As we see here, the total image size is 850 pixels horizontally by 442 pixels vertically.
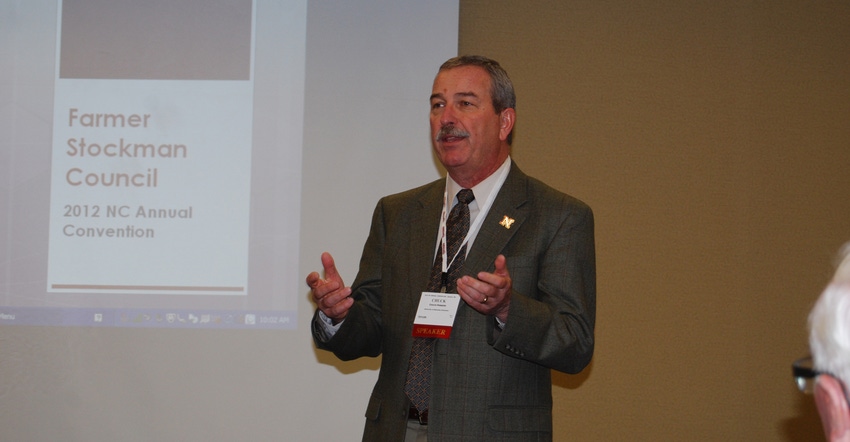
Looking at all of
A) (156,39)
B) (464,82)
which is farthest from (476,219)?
(156,39)

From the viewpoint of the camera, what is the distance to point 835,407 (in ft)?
3.23

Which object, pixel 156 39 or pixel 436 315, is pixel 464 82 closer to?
pixel 436 315

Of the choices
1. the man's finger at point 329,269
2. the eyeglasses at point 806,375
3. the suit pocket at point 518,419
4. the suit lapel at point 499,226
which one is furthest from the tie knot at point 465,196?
the eyeglasses at point 806,375

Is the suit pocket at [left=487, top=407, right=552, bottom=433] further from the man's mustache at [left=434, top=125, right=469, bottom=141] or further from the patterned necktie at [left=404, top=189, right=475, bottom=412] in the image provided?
the man's mustache at [left=434, top=125, right=469, bottom=141]

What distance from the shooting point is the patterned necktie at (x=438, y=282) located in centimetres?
235

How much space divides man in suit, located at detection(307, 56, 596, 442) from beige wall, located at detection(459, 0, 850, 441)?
150 centimetres

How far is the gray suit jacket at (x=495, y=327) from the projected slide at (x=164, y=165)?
4.01 ft

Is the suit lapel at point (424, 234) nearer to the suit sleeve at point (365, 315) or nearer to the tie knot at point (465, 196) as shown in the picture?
the tie knot at point (465, 196)

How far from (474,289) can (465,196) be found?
1.99 feet

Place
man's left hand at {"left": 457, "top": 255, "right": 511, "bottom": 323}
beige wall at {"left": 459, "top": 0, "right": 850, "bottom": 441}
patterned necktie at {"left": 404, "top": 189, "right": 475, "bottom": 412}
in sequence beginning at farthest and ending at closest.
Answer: beige wall at {"left": 459, "top": 0, "right": 850, "bottom": 441}
patterned necktie at {"left": 404, "top": 189, "right": 475, "bottom": 412}
man's left hand at {"left": 457, "top": 255, "right": 511, "bottom": 323}

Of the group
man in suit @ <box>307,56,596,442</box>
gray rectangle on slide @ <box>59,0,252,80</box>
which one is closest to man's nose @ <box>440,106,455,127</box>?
man in suit @ <box>307,56,596,442</box>

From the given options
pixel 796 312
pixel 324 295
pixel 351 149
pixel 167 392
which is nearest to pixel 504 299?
pixel 324 295

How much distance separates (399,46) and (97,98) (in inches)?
55.5

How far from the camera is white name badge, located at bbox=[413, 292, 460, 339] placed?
7.50ft
